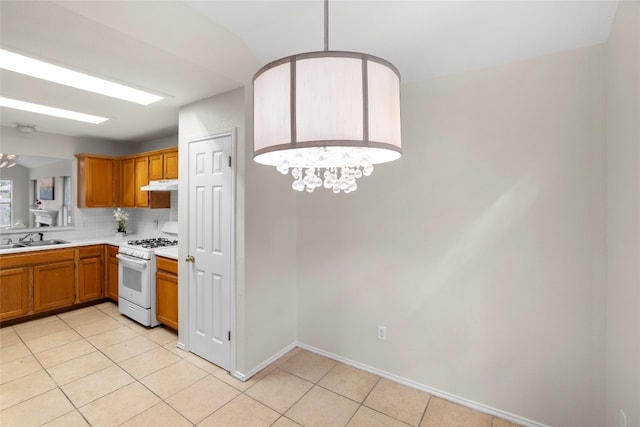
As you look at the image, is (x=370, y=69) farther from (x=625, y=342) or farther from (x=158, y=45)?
(x=625, y=342)

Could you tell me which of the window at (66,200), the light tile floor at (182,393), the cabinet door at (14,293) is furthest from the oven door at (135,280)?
the window at (66,200)

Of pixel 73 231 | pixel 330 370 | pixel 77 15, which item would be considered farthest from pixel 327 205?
pixel 73 231

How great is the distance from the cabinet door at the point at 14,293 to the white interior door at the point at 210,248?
2.47 meters

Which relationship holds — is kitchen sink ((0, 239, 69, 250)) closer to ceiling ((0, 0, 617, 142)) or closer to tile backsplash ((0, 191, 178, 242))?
tile backsplash ((0, 191, 178, 242))

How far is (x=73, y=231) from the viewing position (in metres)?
4.45

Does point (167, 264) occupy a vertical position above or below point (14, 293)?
above

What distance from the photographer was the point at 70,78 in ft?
7.57

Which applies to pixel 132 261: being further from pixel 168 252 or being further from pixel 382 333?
pixel 382 333

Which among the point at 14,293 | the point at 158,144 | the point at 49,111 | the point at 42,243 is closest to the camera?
the point at 49,111

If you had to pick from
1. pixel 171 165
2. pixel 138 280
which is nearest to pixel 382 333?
pixel 138 280

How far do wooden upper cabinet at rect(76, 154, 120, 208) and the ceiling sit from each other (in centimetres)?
201

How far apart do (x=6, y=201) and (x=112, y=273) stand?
5.77 ft

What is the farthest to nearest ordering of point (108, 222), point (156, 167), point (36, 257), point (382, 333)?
point (108, 222), point (156, 167), point (36, 257), point (382, 333)

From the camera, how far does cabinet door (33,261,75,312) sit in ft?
12.0
